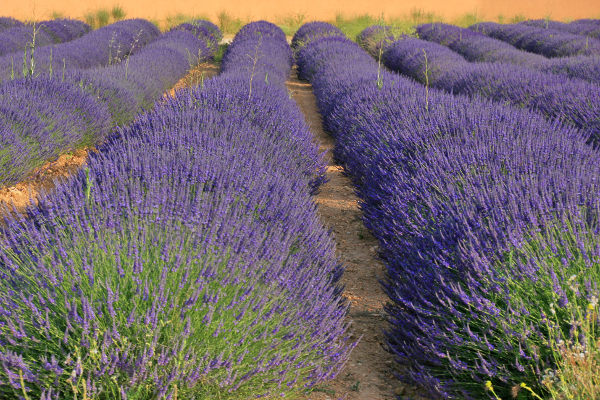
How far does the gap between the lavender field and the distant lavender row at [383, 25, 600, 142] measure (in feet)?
1.31

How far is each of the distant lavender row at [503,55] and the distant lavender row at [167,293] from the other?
213 inches

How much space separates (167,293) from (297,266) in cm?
68

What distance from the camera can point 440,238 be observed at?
8.22 feet

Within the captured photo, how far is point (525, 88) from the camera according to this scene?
5809mm

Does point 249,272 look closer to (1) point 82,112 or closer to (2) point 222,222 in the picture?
(2) point 222,222

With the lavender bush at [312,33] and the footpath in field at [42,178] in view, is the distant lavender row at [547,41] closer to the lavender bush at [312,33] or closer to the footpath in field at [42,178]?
the lavender bush at [312,33]

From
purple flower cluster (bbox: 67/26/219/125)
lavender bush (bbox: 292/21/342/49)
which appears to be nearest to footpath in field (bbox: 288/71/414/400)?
purple flower cluster (bbox: 67/26/219/125)

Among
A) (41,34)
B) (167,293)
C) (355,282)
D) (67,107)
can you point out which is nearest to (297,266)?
(167,293)

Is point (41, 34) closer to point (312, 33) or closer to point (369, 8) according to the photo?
point (312, 33)

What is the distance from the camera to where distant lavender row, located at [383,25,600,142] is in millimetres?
4832

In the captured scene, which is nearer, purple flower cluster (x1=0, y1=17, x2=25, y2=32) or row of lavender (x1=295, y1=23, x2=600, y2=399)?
row of lavender (x1=295, y1=23, x2=600, y2=399)

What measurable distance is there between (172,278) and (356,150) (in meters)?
2.81

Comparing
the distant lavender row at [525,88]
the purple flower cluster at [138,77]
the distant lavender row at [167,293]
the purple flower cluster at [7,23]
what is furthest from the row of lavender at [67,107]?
the purple flower cluster at [7,23]

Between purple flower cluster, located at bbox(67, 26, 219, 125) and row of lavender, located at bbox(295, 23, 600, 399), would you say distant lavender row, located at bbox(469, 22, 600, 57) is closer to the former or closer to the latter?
purple flower cluster, located at bbox(67, 26, 219, 125)
